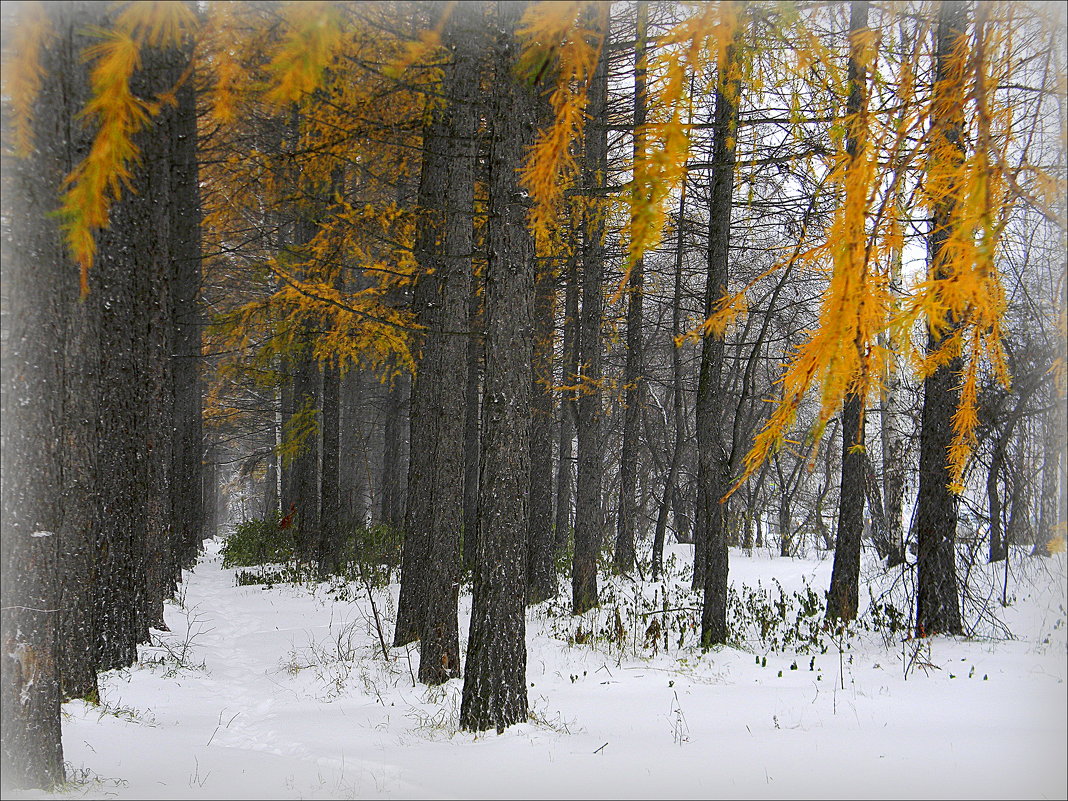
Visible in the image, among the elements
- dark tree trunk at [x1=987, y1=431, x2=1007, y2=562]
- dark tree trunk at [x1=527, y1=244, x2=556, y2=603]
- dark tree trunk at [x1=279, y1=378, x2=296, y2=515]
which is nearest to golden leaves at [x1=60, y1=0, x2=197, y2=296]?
dark tree trunk at [x1=987, y1=431, x2=1007, y2=562]

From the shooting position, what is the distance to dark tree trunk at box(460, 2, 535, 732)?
5.20 m

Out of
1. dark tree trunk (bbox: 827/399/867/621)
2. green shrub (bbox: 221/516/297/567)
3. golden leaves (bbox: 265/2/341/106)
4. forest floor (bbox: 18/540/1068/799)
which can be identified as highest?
golden leaves (bbox: 265/2/341/106)

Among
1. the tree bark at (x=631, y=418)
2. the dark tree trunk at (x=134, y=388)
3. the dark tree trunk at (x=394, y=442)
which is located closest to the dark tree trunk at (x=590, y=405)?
the tree bark at (x=631, y=418)

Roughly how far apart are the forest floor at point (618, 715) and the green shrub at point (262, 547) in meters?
6.26

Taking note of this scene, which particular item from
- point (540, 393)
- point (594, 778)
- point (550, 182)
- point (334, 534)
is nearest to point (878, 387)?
point (550, 182)

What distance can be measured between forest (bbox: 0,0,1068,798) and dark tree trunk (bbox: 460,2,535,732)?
25mm

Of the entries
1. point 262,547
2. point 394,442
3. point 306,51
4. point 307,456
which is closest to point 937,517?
point 306,51

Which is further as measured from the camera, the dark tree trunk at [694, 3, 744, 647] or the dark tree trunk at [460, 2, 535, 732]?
the dark tree trunk at [694, 3, 744, 647]

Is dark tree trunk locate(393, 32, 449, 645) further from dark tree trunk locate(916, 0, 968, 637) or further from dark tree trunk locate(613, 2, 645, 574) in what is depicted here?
dark tree trunk locate(916, 0, 968, 637)

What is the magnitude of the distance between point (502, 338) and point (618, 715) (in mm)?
3075

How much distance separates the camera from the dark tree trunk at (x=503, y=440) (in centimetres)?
520

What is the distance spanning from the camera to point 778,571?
14625 mm

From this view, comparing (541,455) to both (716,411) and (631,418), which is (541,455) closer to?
(631,418)

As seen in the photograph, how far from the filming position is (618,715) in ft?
19.1
